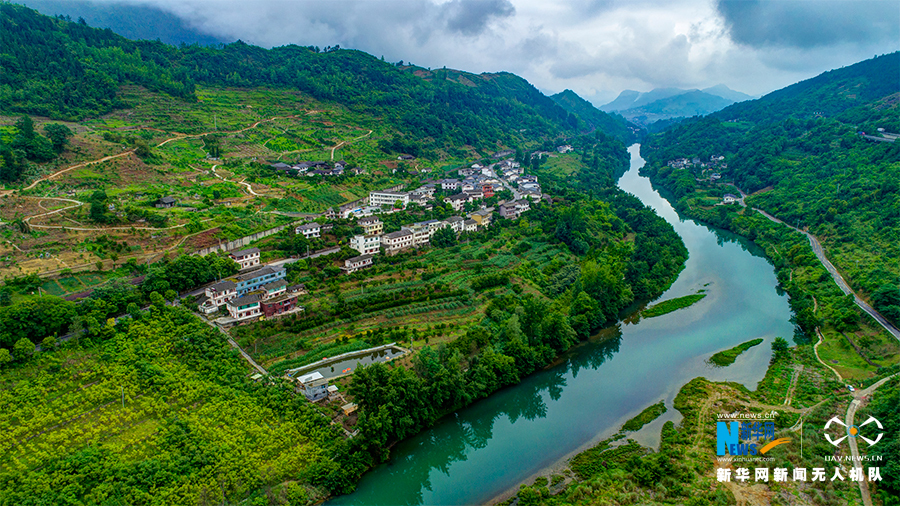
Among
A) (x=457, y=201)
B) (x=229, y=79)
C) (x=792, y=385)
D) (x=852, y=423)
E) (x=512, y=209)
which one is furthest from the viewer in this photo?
(x=229, y=79)

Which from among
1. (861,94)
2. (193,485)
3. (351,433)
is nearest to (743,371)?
(351,433)

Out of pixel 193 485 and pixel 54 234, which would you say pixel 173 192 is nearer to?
pixel 54 234

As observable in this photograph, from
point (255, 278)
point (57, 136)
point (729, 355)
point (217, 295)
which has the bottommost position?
point (729, 355)

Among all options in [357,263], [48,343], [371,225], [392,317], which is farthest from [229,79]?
[48,343]

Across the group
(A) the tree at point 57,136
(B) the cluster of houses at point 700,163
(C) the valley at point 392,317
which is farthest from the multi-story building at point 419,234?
(B) the cluster of houses at point 700,163

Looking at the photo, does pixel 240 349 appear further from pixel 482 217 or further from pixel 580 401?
pixel 482 217

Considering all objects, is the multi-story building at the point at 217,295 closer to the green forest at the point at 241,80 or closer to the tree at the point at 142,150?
the tree at the point at 142,150

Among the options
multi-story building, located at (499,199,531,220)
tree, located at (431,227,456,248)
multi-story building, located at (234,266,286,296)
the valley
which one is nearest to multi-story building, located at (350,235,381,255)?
the valley

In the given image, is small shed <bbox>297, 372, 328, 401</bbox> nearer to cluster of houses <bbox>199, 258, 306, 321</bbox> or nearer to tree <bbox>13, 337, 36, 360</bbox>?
cluster of houses <bbox>199, 258, 306, 321</bbox>
